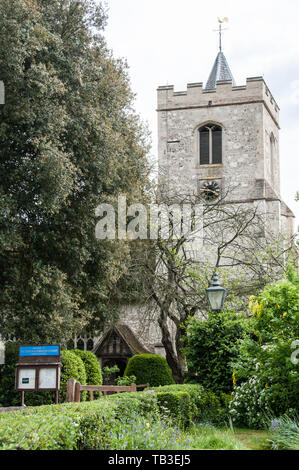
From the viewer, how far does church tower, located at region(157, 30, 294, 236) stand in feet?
107

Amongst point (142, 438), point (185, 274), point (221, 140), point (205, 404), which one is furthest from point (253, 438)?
point (221, 140)

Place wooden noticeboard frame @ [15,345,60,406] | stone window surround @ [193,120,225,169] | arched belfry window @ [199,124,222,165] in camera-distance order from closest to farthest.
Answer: wooden noticeboard frame @ [15,345,60,406], stone window surround @ [193,120,225,169], arched belfry window @ [199,124,222,165]

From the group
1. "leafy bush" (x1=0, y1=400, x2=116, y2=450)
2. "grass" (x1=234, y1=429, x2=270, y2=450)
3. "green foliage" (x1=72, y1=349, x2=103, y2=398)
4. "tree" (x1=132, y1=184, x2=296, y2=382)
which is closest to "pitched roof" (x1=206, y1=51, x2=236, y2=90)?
"tree" (x1=132, y1=184, x2=296, y2=382)

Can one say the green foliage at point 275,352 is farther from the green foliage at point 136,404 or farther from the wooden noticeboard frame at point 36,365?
the wooden noticeboard frame at point 36,365

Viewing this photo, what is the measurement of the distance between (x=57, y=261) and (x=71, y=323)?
1609 millimetres

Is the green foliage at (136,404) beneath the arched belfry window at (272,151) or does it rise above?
beneath

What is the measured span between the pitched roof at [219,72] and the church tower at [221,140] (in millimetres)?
709

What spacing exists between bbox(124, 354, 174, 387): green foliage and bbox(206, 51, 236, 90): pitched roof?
18.9 m

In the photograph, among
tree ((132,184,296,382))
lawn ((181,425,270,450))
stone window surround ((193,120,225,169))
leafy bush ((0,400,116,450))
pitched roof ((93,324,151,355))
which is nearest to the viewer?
leafy bush ((0,400,116,450))

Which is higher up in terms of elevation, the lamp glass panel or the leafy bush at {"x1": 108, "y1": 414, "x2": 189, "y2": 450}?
the lamp glass panel

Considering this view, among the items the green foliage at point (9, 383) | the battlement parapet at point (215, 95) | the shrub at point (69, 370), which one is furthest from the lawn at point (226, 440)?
the battlement parapet at point (215, 95)

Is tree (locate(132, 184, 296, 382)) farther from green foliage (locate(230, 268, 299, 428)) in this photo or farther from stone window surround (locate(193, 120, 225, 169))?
stone window surround (locate(193, 120, 225, 169))

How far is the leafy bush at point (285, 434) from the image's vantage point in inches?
310

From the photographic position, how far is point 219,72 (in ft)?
120
